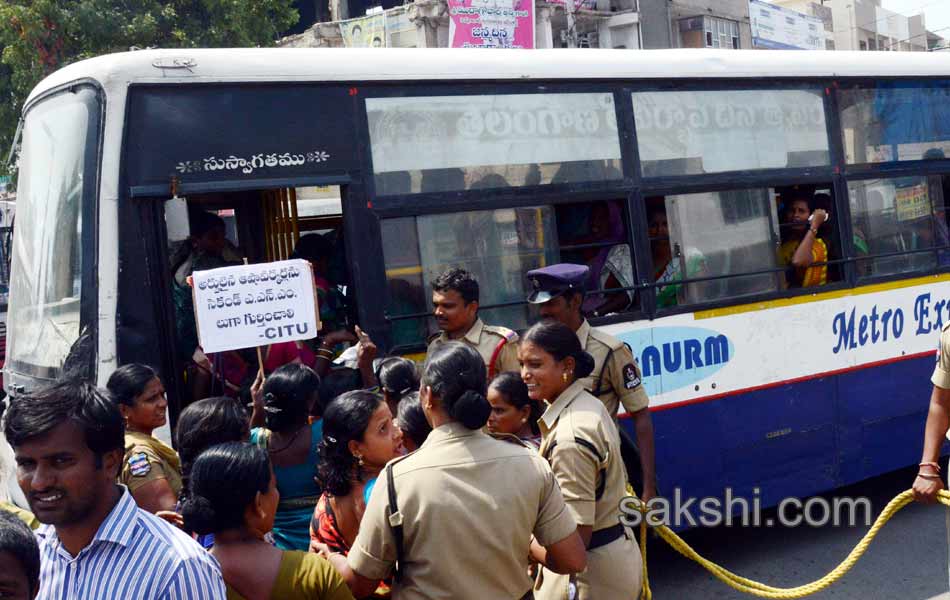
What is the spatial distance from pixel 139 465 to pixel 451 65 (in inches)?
106

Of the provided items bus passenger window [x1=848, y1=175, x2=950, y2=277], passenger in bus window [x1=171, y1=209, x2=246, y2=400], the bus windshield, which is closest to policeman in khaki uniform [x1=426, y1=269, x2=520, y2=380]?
passenger in bus window [x1=171, y1=209, x2=246, y2=400]

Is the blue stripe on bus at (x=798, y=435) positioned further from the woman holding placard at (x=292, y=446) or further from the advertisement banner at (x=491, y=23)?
the advertisement banner at (x=491, y=23)

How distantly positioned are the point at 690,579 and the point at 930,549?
1511mm

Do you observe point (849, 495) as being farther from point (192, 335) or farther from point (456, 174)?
point (192, 335)

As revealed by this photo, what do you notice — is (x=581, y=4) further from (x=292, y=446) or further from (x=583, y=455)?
(x=583, y=455)

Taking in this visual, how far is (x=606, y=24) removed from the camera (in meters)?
29.8

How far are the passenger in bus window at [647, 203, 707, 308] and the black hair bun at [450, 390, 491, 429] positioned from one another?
3.01 meters

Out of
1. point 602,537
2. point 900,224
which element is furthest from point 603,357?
point 900,224

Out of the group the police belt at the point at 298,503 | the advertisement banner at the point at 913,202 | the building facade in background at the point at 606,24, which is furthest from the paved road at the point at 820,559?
the building facade in background at the point at 606,24

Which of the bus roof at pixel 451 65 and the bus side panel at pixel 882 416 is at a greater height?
the bus roof at pixel 451 65

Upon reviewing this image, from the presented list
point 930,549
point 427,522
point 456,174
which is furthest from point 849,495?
point 427,522

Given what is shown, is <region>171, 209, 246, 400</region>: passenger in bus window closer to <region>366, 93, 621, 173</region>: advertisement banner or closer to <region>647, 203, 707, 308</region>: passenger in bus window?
<region>366, 93, 621, 173</region>: advertisement banner

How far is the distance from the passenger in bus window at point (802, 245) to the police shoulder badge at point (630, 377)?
208 centimetres

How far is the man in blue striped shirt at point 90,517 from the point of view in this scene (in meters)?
2.11
